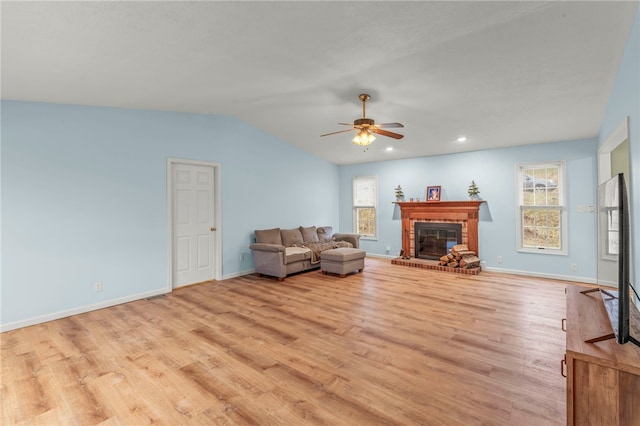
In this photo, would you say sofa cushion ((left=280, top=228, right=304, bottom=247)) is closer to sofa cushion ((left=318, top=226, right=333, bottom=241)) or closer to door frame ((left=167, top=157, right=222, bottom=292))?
sofa cushion ((left=318, top=226, right=333, bottom=241))

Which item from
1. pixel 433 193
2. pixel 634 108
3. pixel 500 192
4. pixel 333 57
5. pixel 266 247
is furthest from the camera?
pixel 433 193

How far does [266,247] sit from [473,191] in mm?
4242

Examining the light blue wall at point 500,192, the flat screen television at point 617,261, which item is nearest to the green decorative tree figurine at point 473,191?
the light blue wall at point 500,192

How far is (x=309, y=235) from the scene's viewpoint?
686cm

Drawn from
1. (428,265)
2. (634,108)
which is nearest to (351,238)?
(428,265)

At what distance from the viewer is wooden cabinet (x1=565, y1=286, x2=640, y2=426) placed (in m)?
1.38

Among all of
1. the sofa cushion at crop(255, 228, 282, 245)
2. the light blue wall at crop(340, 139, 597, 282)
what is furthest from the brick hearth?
the sofa cushion at crop(255, 228, 282, 245)

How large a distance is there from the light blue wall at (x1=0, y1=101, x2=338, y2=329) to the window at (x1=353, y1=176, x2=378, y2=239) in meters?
3.53

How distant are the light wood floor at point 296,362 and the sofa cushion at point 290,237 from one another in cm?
206

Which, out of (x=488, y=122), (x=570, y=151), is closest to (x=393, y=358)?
(x=488, y=122)

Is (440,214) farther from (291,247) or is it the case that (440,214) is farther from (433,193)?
(291,247)

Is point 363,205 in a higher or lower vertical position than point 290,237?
higher

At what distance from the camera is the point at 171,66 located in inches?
123

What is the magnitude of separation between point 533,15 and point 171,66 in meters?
3.25
